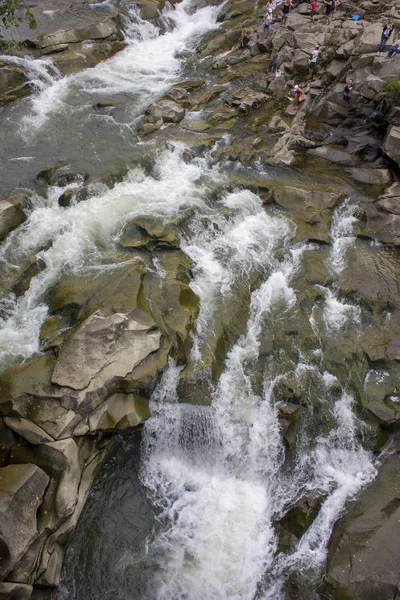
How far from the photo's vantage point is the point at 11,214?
46.5 ft

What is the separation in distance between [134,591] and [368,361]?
8.77m

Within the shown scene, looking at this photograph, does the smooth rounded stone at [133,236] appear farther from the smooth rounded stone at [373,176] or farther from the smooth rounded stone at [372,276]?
the smooth rounded stone at [373,176]

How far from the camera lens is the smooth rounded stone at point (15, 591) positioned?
778 centimetres

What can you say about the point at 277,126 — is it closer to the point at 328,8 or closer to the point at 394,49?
the point at 394,49

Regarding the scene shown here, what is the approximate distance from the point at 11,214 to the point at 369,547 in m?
14.4

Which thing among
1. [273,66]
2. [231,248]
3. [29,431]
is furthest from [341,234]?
[273,66]

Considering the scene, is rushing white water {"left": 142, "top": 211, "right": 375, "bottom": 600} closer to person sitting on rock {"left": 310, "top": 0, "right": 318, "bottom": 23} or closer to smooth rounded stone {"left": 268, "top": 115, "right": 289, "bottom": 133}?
smooth rounded stone {"left": 268, "top": 115, "right": 289, "bottom": 133}

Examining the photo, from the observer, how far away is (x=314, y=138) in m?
19.9

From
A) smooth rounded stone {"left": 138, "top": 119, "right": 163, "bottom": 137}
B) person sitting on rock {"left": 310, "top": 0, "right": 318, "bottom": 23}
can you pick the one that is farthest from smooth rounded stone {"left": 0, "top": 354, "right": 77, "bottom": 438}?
person sitting on rock {"left": 310, "top": 0, "right": 318, "bottom": 23}

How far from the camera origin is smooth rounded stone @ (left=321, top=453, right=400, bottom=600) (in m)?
8.78

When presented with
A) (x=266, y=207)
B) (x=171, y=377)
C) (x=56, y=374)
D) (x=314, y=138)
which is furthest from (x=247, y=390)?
(x=314, y=138)

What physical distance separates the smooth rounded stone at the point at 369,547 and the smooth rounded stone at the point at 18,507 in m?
6.63

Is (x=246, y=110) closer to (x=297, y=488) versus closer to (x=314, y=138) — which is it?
(x=314, y=138)

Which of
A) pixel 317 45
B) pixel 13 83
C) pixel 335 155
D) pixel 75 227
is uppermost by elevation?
pixel 317 45
